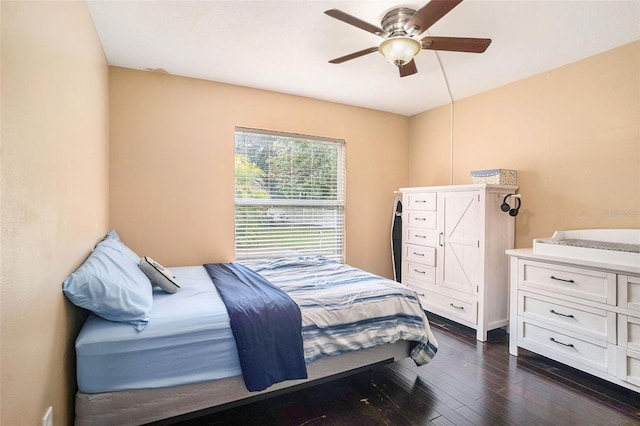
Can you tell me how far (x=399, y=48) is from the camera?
2.01 metres

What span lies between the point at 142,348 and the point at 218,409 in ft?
1.84

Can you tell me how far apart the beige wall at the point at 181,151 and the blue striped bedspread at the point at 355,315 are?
47.7 inches

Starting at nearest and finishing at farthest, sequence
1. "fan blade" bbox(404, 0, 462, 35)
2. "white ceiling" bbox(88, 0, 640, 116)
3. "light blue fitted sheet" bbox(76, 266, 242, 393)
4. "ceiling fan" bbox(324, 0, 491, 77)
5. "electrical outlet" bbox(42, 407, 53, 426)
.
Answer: "electrical outlet" bbox(42, 407, 53, 426) < "light blue fitted sheet" bbox(76, 266, 242, 393) < "fan blade" bbox(404, 0, 462, 35) < "ceiling fan" bbox(324, 0, 491, 77) < "white ceiling" bbox(88, 0, 640, 116)

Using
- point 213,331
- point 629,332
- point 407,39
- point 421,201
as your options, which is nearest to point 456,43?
point 407,39

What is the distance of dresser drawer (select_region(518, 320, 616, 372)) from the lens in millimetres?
2197

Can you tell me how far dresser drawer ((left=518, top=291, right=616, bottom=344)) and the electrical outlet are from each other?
314cm

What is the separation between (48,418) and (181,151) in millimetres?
2474

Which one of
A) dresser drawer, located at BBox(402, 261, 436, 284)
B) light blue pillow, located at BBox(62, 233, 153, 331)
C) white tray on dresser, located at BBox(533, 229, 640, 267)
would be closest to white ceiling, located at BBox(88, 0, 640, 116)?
white tray on dresser, located at BBox(533, 229, 640, 267)

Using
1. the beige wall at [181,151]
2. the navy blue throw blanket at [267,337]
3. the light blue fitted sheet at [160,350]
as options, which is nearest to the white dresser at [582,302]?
the navy blue throw blanket at [267,337]

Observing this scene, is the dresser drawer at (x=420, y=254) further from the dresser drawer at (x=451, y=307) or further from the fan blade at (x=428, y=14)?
the fan blade at (x=428, y=14)

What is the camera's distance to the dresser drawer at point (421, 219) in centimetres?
359

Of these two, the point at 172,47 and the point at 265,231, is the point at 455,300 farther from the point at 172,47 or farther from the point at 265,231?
the point at 172,47

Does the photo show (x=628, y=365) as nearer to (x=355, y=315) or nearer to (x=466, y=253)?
(x=466, y=253)

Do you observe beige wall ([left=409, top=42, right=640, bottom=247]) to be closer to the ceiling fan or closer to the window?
the ceiling fan
